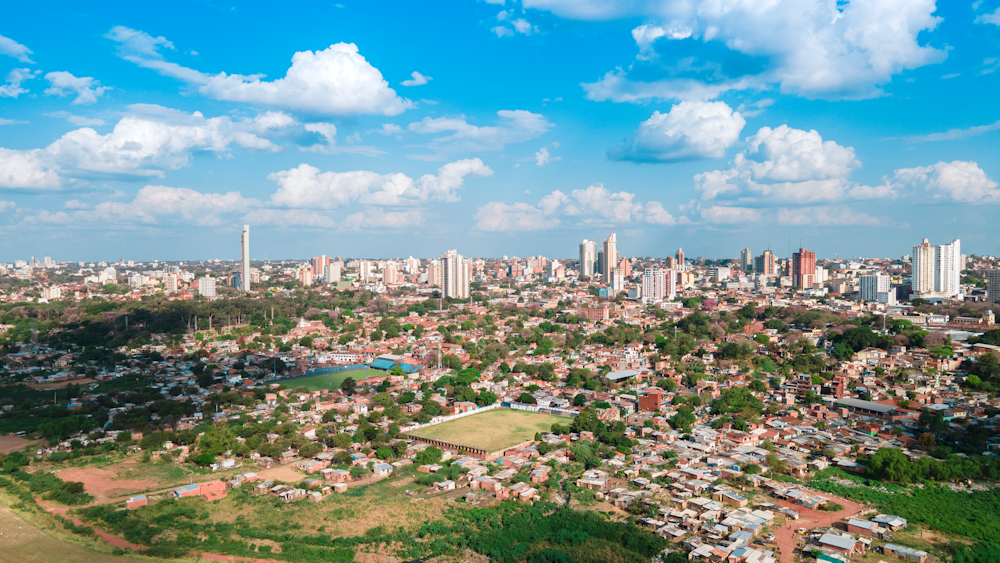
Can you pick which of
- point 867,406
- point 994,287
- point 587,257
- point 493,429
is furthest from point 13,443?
point 587,257

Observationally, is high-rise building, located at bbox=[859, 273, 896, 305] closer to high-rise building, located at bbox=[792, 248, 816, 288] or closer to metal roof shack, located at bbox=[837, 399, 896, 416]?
high-rise building, located at bbox=[792, 248, 816, 288]

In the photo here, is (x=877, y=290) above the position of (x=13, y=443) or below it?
above

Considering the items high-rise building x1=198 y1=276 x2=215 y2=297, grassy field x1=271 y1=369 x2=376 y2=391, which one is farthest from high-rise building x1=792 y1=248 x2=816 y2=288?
high-rise building x1=198 y1=276 x2=215 y2=297

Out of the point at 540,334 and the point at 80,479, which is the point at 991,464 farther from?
the point at 540,334

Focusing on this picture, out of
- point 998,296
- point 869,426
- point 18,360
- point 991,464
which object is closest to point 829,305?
point 998,296

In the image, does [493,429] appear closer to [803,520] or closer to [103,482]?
[803,520]

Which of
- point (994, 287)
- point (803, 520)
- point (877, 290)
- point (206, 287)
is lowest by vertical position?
point (803, 520)

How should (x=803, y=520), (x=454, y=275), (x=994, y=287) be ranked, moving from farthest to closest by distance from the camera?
(x=454, y=275) → (x=994, y=287) → (x=803, y=520)
